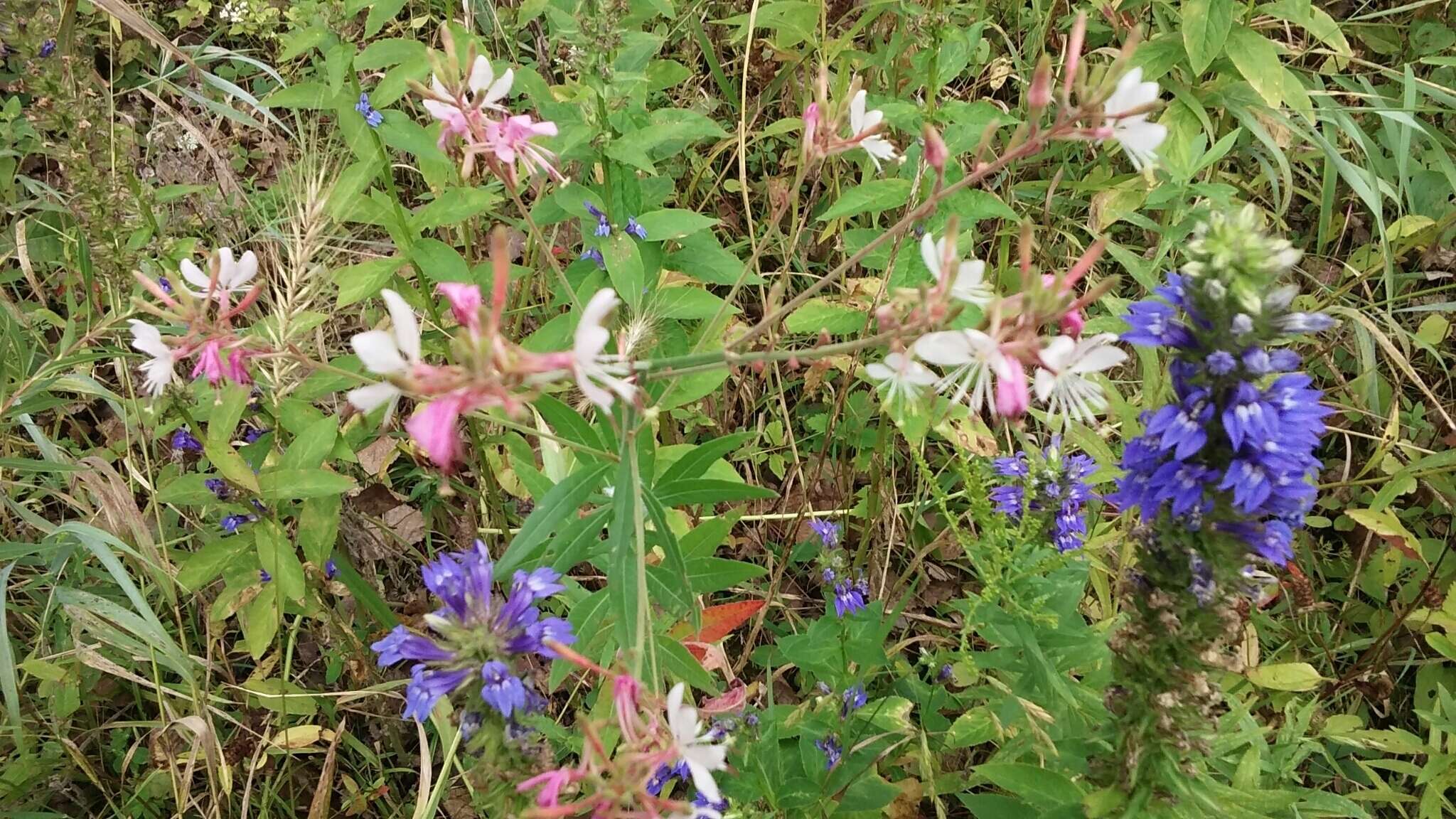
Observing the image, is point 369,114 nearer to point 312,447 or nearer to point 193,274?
point 312,447

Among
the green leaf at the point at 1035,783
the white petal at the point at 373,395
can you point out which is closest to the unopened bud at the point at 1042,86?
the white petal at the point at 373,395

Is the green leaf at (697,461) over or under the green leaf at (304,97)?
under

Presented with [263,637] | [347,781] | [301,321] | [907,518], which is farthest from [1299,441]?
[347,781]

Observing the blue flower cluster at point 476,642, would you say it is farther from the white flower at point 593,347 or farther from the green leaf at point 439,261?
the green leaf at point 439,261

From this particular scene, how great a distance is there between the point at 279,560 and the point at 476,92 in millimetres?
1649

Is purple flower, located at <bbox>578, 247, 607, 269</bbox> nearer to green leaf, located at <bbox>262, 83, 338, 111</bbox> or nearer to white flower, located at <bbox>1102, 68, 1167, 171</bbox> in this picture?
green leaf, located at <bbox>262, 83, 338, 111</bbox>

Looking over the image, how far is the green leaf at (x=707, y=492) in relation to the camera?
2.12m

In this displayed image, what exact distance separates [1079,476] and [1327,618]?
154 cm

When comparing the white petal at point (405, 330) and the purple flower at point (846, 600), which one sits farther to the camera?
the purple flower at point (846, 600)

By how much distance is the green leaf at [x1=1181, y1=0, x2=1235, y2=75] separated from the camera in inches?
123

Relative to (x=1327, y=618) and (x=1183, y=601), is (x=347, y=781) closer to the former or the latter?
(x=1183, y=601)

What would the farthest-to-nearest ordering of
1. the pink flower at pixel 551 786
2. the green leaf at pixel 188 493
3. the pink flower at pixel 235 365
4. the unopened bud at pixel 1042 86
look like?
the green leaf at pixel 188 493, the pink flower at pixel 235 365, the unopened bud at pixel 1042 86, the pink flower at pixel 551 786

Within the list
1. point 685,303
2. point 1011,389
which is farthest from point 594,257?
point 1011,389

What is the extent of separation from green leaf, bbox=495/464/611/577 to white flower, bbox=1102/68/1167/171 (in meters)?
1.19
